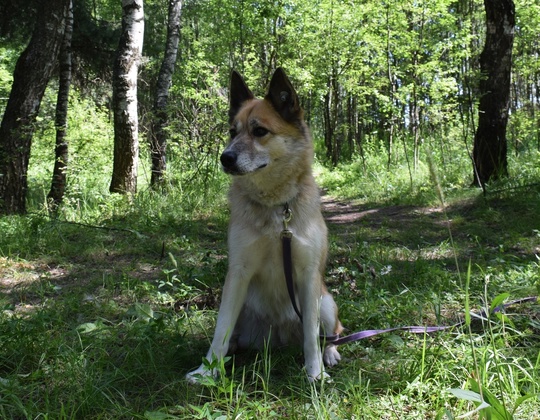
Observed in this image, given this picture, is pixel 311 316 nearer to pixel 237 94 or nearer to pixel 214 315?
pixel 214 315

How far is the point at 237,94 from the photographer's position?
2.93 m

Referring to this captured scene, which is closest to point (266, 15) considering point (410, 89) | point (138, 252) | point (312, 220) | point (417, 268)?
point (410, 89)

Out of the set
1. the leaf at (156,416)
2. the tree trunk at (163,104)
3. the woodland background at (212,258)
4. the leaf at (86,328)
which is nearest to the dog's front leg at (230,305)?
the woodland background at (212,258)

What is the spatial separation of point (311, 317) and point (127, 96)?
19.0 ft

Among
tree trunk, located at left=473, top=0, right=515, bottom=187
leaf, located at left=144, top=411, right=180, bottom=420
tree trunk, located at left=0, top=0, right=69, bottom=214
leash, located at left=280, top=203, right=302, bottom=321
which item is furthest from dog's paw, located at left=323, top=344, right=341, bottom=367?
tree trunk, located at left=473, top=0, right=515, bottom=187

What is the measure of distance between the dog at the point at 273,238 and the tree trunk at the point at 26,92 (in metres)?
4.31

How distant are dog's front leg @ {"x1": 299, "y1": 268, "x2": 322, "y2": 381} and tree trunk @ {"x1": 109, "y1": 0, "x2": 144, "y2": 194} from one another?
5.32m

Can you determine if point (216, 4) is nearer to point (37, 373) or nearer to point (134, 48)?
point (134, 48)

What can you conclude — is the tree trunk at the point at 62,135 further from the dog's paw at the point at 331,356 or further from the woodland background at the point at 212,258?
the dog's paw at the point at 331,356

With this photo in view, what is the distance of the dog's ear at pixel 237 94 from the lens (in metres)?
2.87

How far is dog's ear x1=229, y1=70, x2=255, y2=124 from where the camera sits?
2.87m

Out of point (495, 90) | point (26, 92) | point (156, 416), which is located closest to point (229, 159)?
point (156, 416)

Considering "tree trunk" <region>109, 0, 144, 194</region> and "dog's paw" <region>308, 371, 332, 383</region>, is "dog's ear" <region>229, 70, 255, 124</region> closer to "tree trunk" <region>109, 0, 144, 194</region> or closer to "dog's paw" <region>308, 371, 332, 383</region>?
"dog's paw" <region>308, 371, 332, 383</region>

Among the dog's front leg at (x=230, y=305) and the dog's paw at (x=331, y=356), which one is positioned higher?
the dog's front leg at (x=230, y=305)
